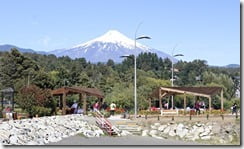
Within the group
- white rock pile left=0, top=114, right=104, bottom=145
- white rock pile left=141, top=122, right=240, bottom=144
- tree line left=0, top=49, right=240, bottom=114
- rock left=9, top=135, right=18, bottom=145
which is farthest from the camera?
tree line left=0, top=49, right=240, bottom=114

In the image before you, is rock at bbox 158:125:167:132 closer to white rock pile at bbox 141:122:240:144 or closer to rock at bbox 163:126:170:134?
white rock pile at bbox 141:122:240:144

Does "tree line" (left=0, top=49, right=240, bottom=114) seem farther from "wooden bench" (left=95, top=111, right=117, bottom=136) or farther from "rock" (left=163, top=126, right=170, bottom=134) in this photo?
"rock" (left=163, top=126, right=170, bottom=134)

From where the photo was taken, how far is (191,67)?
64062mm

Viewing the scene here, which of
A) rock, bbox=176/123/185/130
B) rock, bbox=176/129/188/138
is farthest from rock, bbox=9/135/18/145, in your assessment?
rock, bbox=176/123/185/130

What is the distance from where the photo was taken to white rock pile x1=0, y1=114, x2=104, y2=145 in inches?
583

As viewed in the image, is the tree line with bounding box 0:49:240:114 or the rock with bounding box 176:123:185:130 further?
the tree line with bounding box 0:49:240:114

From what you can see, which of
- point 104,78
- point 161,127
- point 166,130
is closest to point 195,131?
point 166,130

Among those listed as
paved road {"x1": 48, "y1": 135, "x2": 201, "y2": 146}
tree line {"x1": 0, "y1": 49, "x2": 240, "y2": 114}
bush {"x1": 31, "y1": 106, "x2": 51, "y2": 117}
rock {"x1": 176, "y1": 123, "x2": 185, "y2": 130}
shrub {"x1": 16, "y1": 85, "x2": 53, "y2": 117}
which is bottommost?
paved road {"x1": 48, "y1": 135, "x2": 201, "y2": 146}

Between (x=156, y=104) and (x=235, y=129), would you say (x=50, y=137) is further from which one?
(x=156, y=104)

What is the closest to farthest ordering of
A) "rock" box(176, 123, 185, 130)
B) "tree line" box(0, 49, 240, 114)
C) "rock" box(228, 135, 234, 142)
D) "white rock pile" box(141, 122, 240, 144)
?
"rock" box(228, 135, 234, 142) < "white rock pile" box(141, 122, 240, 144) < "rock" box(176, 123, 185, 130) < "tree line" box(0, 49, 240, 114)

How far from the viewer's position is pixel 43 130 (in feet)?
57.5

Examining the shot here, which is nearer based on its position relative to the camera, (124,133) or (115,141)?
(115,141)

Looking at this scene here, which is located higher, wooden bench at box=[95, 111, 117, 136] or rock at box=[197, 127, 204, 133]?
wooden bench at box=[95, 111, 117, 136]

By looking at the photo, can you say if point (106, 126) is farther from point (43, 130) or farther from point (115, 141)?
point (43, 130)
